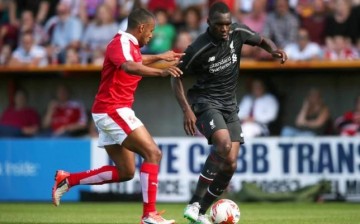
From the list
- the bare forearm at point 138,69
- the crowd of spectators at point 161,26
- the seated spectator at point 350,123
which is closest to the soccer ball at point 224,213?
the bare forearm at point 138,69

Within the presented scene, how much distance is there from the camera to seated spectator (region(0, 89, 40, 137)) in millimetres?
19312

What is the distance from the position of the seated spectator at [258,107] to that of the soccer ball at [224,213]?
23.8 feet

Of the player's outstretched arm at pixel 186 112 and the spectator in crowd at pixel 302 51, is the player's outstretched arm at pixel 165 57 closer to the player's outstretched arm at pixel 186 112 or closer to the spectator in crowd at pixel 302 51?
the player's outstretched arm at pixel 186 112

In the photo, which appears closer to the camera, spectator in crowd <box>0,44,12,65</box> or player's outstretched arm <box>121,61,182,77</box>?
player's outstretched arm <box>121,61,182,77</box>

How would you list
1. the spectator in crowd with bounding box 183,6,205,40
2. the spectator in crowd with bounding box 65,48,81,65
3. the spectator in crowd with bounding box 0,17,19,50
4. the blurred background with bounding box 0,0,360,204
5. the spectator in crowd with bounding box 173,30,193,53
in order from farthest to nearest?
1. the spectator in crowd with bounding box 0,17,19,50
2. the spectator in crowd with bounding box 65,48,81,65
3. the spectator in crowd with bounding box 183,6,205,40
4. the spectator in crowd with bounding box 173,30,193,53
5. the blurred background with bounding box 0,0,360,204

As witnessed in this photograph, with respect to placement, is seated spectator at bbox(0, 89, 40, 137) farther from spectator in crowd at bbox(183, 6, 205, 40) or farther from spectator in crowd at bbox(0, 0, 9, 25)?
spectator in crowd at bbox(183, 6, 205, 40)

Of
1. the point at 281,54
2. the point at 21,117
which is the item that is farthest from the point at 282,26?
the point at 281,54

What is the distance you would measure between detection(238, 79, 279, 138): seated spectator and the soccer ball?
725 centimetres

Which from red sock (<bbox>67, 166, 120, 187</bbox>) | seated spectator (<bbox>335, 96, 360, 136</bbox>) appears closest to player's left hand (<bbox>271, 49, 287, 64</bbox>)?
red sock (<bbox>67, 166, 120, 187</bbox>)

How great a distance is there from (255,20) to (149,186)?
342 inches

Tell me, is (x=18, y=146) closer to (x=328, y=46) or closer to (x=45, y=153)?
(x=45, y=153)

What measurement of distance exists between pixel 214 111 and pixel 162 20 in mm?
7749

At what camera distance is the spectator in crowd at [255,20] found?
59.2ft

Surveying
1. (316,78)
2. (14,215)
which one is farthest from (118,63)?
(316,78)
